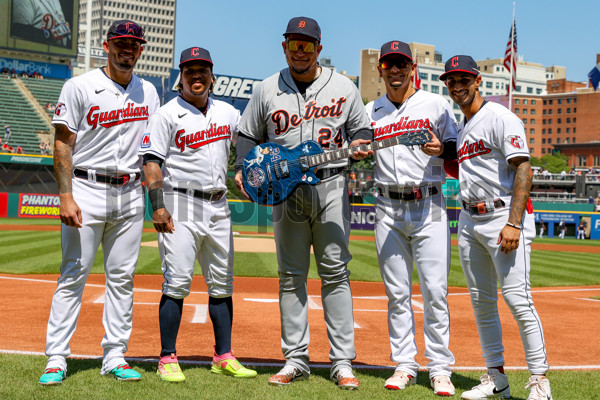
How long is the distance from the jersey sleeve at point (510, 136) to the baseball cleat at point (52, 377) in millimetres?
3279

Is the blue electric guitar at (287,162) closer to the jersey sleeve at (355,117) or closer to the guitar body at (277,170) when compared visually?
the guitar body at (277,170)

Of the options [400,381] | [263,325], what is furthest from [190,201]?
[263,325]

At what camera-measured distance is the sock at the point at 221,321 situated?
453cm

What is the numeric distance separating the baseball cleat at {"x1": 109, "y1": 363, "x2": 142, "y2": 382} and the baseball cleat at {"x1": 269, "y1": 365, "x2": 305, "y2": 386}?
0.91 meters

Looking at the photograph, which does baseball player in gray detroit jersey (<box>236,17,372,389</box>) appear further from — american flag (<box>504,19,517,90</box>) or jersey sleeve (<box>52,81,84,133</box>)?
american flag (<box>504,19,517,90</box>)

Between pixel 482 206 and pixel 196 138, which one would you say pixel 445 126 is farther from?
pixel 196 138

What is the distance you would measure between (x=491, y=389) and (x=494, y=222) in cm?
112

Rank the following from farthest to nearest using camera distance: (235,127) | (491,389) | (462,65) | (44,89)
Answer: (44,89) < (235,127) < (462,65) < (491,389)

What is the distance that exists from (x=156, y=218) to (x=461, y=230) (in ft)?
7.06

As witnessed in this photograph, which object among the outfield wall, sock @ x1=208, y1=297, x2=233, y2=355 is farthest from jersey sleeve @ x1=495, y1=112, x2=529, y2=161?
the outfield wall

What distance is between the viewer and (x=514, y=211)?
3951 millimetres

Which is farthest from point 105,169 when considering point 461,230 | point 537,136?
point 537,136

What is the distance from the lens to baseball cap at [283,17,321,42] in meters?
4.26

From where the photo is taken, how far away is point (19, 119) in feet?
128
